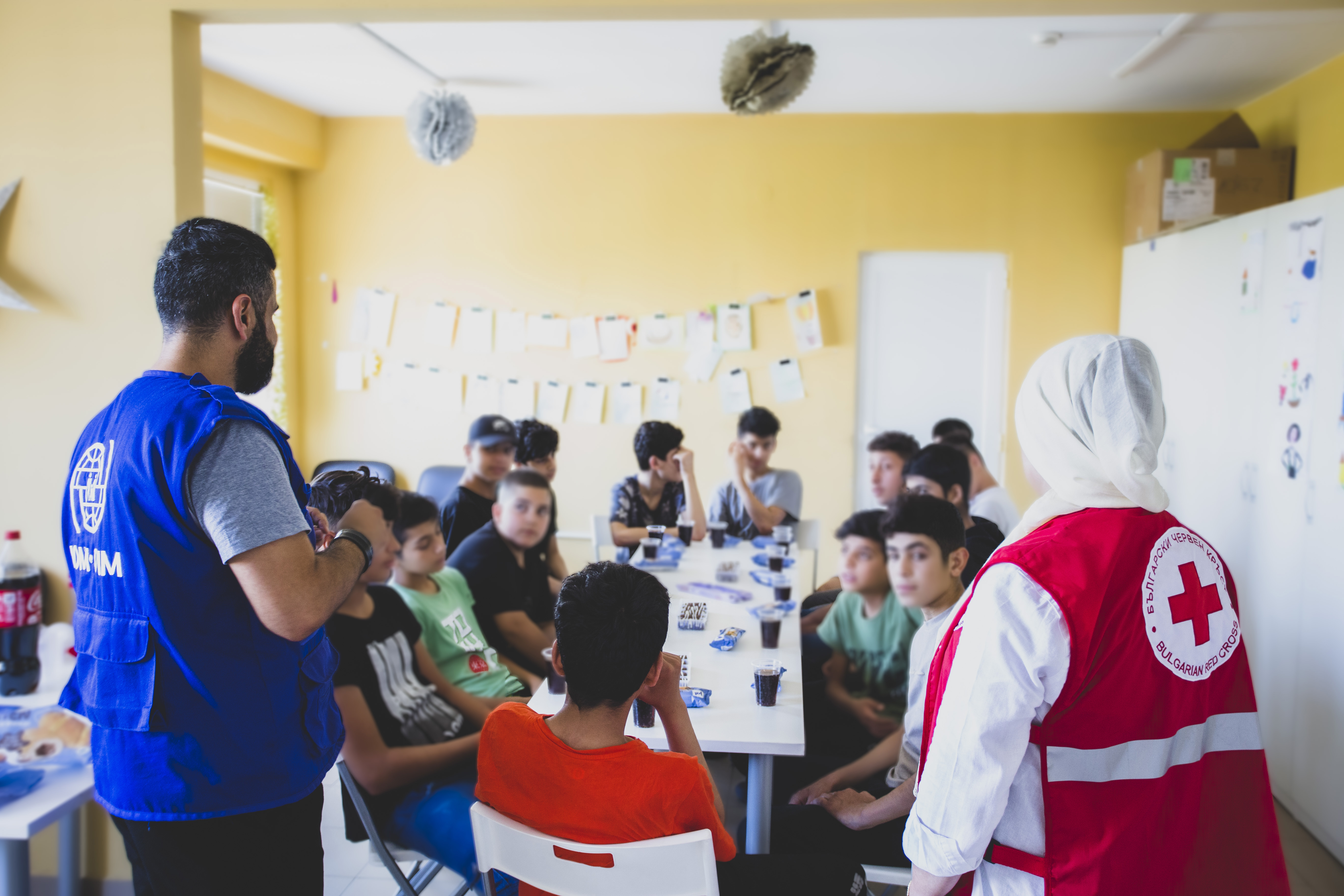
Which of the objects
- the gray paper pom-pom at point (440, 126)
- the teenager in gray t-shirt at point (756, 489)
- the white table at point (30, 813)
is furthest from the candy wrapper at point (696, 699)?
the gray paper pom-pom at point (440, 126)

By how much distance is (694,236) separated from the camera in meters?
5.27

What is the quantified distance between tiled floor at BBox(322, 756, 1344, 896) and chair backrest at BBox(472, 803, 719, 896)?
1.07m

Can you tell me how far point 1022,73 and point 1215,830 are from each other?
390 centimetres

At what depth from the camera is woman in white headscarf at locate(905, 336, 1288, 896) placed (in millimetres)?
1178

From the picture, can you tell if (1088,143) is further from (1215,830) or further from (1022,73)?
(1215,830)

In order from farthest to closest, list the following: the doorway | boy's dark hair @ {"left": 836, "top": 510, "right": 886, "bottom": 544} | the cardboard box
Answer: the doorway, the cardboard box, boy's dark hair @ {"left": 836, "top": 510, "right": 886, "bottom": 544}

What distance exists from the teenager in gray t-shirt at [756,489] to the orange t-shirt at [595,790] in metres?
2.69

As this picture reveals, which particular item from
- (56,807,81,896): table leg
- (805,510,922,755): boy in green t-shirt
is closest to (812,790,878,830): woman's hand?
(805,510,922,755): boy in green t-shirt

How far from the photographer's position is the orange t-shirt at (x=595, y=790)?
1386mm

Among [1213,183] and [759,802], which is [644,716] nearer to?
[759,802]

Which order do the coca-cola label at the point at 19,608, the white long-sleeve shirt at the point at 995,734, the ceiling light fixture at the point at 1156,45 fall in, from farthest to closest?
the ceiling light fixture at the point at 1156,45 → the coca-cola label at the point at 19,608 → the white long-sleeve shirt at the point at 995,734

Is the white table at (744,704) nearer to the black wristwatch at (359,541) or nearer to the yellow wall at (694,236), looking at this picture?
the black wristwatch at (359,541)

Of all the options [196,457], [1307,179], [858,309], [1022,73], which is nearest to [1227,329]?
[1307,179]

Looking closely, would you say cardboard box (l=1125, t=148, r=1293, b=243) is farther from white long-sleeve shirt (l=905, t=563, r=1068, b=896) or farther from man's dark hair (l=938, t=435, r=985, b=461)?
white long-sleeve shirt (l=905, t=563, r=1068, b=896)
